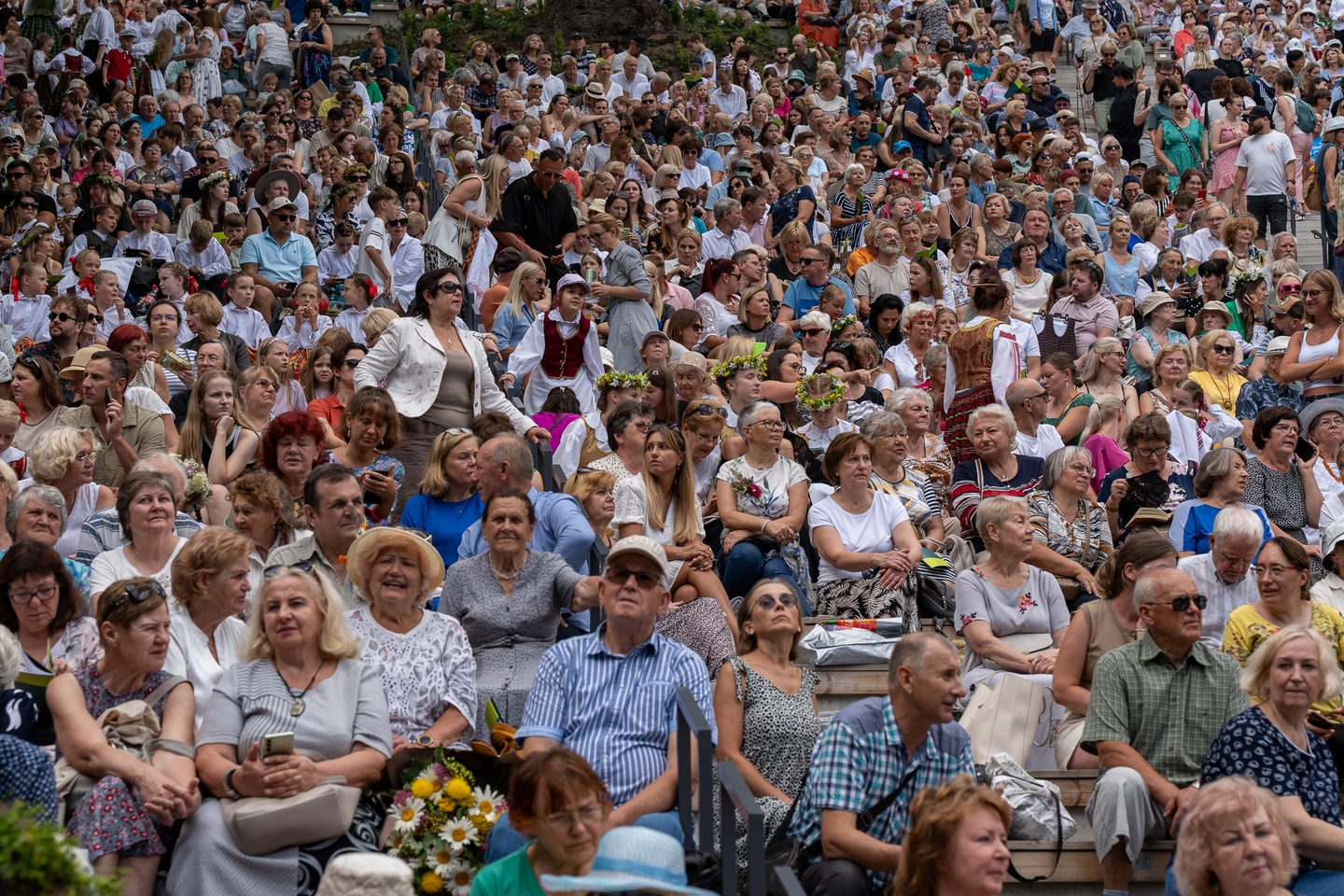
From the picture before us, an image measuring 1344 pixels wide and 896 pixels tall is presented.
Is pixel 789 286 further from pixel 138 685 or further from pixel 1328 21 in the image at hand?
pixel 1328 21

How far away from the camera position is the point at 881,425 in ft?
28.0

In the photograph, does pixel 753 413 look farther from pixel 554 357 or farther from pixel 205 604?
pixel 205 604

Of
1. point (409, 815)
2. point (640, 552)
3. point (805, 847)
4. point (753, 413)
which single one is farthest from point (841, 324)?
point (409, 815)

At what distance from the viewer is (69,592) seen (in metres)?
5.54

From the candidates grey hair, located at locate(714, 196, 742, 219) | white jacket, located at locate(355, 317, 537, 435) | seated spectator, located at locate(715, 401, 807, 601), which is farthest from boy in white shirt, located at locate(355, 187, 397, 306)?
seated spectator, located at locate(715, 401, 807, 601)

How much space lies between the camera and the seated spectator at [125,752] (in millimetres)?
4785

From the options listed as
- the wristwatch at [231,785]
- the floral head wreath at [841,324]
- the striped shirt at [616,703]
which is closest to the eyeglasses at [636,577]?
the striped shirt at [616,703]

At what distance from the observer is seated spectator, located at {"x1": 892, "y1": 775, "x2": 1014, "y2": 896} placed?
4270mm

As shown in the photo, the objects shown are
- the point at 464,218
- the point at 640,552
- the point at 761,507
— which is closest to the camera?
the point at 640,552

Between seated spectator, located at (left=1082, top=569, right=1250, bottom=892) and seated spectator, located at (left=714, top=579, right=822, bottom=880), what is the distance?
3.33 feet

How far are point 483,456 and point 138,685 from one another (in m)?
2.36

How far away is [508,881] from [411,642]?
154 centimetres

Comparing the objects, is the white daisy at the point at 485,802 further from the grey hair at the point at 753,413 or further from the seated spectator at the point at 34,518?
the grey hair at the point at 753,413

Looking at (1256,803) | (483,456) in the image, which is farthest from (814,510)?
(1256,803)
